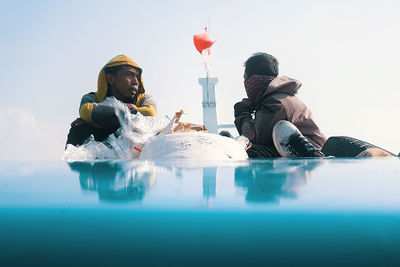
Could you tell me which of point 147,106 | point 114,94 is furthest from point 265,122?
point 114,94

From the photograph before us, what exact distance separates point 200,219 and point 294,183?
0.13 meters

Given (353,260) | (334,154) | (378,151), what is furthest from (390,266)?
(334,154)

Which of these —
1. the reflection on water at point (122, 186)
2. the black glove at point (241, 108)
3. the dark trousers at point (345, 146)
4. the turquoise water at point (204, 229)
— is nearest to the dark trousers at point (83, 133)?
the black glove at point (241, 108)

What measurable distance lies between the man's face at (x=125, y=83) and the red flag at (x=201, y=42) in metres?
2.09

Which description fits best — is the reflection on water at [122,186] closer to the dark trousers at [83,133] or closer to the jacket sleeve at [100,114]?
the jacket sleeve at [100,114]

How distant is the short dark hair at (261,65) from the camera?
7.18 feet

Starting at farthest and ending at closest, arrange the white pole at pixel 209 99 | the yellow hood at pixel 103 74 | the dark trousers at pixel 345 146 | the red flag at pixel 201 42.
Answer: the white pole at pixel 209 99
the red flag at pixel 201 42
the yellow hood at pixel 103 74
the dark trousers at pixel 345 146

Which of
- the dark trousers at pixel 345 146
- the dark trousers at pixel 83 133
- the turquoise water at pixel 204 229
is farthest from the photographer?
the dark trousers at pixel 83 133

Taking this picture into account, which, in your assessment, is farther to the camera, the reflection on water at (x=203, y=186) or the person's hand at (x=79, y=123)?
the person's hand at (x=79, y=123)

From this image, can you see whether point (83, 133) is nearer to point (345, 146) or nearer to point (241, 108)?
point (241, 108)

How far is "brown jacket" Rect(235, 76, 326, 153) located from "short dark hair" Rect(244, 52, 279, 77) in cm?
19

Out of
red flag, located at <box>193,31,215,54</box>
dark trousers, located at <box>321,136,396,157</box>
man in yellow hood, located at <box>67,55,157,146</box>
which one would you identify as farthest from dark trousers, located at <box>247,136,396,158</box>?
red flag, located at <box>193,31,215,54</box>

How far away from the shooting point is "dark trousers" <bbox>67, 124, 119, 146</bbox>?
6.72 ft

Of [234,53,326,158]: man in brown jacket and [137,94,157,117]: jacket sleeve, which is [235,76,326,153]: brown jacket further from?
[137,94,157,117]: jacket sleeve
